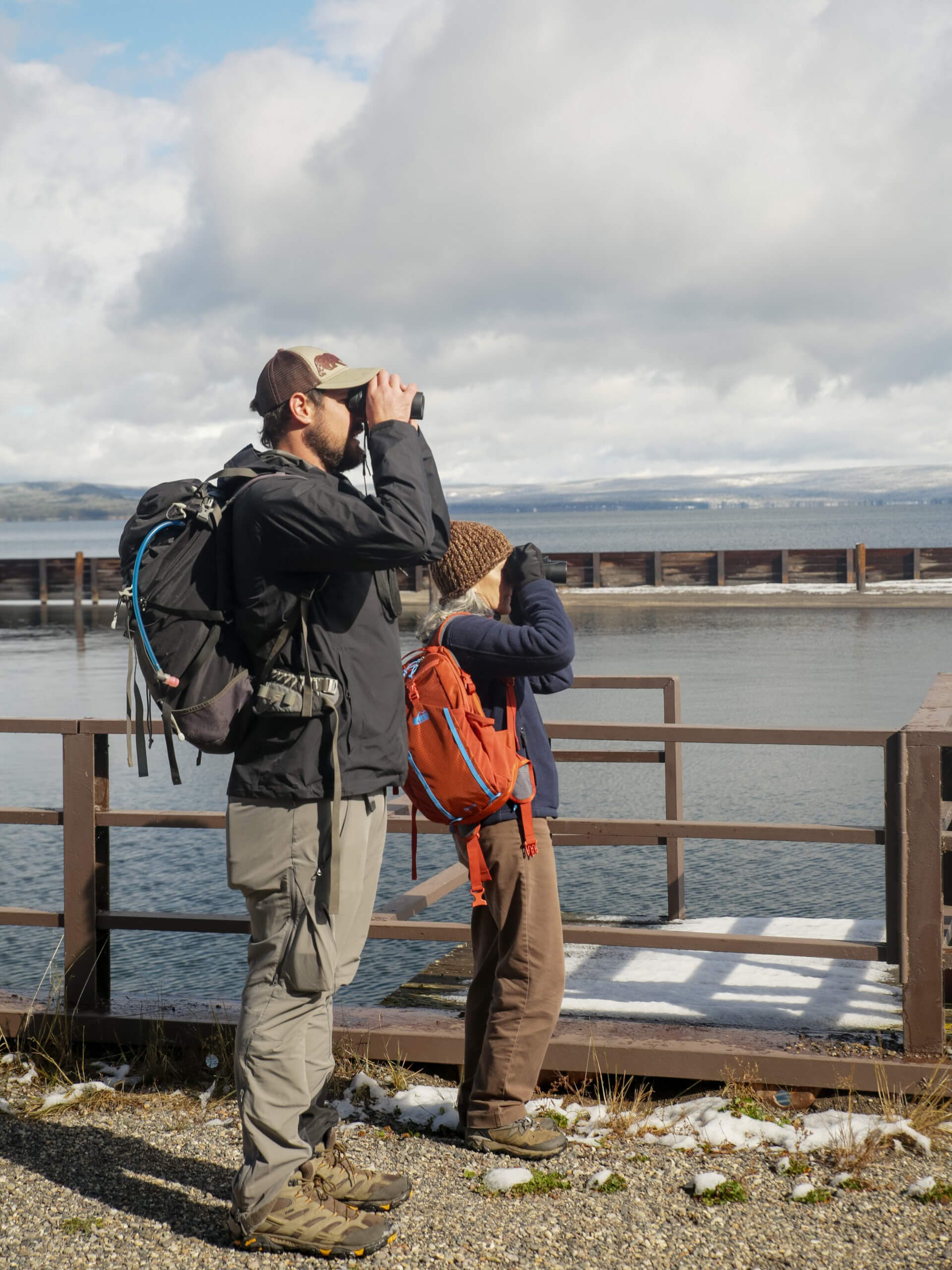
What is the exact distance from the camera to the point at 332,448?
309 centimetres

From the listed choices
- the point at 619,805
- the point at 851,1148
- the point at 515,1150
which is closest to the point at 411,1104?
the point at 515,1150

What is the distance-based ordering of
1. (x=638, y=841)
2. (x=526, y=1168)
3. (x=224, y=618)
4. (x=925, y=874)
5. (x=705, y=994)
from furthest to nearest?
(x=638, y=841)
(x=705, y=994)
(x=925, y=874)
(x=526, y=1168)
(x=224, y=618)

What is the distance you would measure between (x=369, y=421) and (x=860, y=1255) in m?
2.28

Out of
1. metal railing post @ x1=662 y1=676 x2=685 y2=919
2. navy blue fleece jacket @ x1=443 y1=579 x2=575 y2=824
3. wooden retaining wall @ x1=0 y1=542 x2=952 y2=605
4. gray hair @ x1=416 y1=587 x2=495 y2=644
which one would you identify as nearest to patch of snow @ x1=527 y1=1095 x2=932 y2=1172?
A: navy blue fleece jacket @ x1=443 y1=579 x2=575 y2=824

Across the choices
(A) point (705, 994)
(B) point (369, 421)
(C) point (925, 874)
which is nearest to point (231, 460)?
(B) point (369, 421)

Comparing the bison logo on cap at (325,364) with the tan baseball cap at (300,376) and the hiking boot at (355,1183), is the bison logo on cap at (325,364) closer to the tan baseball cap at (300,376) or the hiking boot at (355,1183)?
the tan baseball cap at (300,376)

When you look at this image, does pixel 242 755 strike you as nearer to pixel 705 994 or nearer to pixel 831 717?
pixel 705 994

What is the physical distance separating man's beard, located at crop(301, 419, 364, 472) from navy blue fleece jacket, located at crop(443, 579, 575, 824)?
0.55 metres

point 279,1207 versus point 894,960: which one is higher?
point 894,960

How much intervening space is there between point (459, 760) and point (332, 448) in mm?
878

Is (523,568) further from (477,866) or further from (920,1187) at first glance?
(920,1187)

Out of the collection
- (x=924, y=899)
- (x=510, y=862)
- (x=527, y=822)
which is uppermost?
(x=527, y=822)

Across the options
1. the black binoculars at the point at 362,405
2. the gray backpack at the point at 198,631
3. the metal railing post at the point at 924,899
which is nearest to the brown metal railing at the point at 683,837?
the metal railing post at the point at 924,899

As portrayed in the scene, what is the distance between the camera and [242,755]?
294 cm
